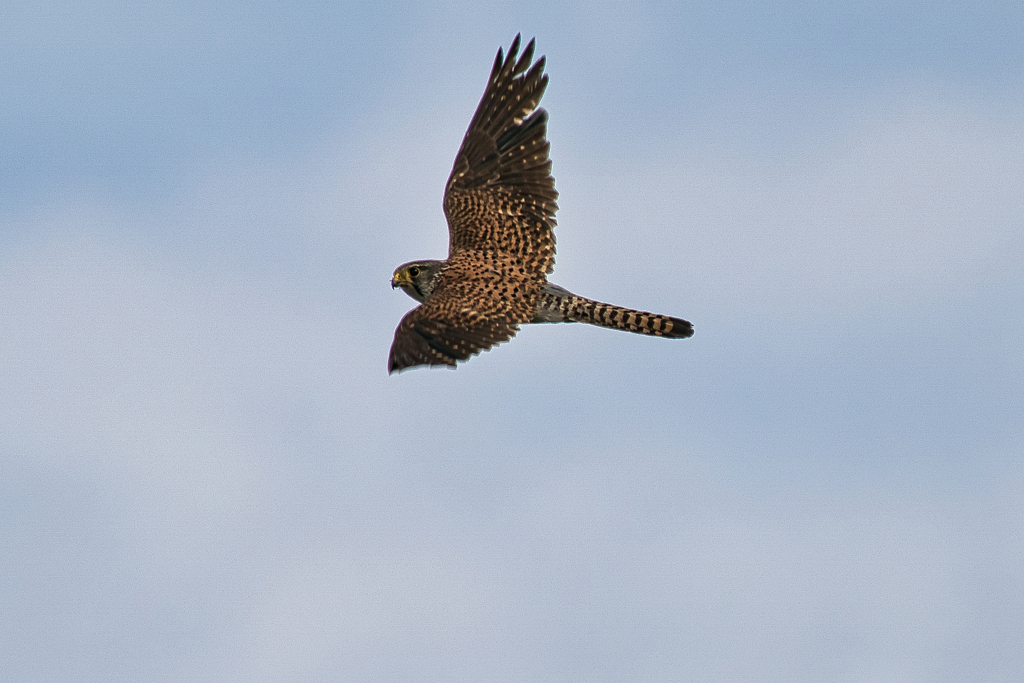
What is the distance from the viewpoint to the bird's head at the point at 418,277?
70.7ft

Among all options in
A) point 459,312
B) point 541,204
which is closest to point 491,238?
point 541,204

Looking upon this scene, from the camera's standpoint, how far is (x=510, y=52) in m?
22.7

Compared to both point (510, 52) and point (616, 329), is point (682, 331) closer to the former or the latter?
point (616, 329)

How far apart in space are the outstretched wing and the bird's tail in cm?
55

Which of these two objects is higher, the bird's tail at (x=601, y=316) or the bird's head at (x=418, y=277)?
the bird's head at (x=418, y=277)

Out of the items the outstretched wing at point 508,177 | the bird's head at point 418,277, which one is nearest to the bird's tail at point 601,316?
the outstretched wing at point 508,177

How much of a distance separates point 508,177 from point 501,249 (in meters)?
Result: 1.28

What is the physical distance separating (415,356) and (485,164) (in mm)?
4899

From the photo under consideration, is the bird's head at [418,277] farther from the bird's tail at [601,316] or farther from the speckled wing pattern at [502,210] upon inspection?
the bird's tail at [601,316]

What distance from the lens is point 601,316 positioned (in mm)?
20828

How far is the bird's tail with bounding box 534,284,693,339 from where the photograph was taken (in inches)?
801

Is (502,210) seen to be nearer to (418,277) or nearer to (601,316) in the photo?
(418,277)

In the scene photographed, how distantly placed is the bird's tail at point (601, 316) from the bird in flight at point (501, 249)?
14mm

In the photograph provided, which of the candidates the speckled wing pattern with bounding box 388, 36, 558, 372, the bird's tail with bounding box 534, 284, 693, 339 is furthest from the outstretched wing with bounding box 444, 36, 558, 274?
the bird's tail with bounding box 534, 284, 693, 339
